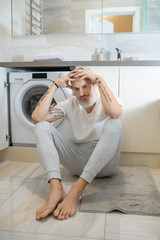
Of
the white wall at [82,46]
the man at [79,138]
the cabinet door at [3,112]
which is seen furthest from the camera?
the white wall at [82,46]

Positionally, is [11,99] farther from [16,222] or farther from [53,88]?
[16,222]

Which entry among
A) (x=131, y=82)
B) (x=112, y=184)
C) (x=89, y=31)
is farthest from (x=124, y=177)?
(x=89, y=31)

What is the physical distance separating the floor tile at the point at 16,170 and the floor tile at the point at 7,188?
9 cm

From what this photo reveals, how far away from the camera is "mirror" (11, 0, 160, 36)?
9.13ft

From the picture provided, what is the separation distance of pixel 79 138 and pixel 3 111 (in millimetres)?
924

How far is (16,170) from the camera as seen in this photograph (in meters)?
2.16

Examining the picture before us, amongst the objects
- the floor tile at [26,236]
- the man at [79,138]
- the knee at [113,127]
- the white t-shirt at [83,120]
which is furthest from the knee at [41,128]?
the floor tile at [26,236]

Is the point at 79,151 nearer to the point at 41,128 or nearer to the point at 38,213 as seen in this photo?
the point at 41,128

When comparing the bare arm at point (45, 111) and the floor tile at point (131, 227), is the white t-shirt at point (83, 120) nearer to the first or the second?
the bare arm at point (45, 111)

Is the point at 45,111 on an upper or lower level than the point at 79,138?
upper

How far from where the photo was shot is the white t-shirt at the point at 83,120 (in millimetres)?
1729

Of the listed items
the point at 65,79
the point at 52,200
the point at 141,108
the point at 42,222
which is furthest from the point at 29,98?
the point at 42,222

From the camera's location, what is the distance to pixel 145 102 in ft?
7.23

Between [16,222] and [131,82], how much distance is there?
4.89 feet
